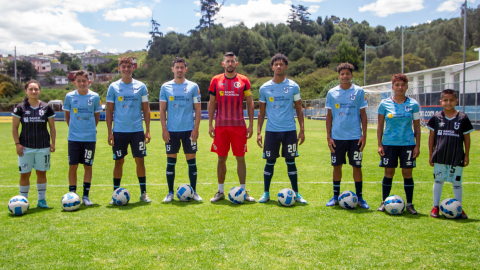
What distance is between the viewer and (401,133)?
4.80 meters

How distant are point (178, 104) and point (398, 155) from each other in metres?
3.51

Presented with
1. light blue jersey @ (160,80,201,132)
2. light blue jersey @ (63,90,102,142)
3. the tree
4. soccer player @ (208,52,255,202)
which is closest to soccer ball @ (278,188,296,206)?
soccer player @ (208,52,255,202)

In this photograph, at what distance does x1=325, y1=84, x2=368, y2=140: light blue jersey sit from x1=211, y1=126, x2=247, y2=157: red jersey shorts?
1.44m

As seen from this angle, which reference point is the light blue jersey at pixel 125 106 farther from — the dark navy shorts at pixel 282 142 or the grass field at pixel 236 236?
the dark navy shorts at pixel 282 142

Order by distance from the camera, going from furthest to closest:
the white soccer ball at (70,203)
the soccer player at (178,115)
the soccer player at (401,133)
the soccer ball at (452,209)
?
the soccer player at (178,115) → the white soccer ball at (70,203) → the soccer player at (401,133) → the soccer ball at (452,209)

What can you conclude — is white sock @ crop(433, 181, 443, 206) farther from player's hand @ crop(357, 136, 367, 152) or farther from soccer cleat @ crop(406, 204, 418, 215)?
player's hand @ crop(357, 136, 367, 152)

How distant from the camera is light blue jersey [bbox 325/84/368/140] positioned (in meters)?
5.07

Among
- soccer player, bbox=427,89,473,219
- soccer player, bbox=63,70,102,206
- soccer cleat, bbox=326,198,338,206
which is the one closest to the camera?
soccer player, bbox=427,89,473,219

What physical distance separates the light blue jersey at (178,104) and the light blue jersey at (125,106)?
1.51 feet

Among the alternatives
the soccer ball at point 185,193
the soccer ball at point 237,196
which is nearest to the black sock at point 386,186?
the soccer ball at point 237,196

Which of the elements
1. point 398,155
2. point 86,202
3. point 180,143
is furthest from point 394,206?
point 86,202

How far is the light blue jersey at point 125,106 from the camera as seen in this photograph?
545 cm

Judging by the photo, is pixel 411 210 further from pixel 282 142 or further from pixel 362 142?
pixel 282 142

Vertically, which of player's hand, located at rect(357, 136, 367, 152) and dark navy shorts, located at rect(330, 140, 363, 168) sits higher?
player's hand, located at rect(357, 136, 367, 152)
